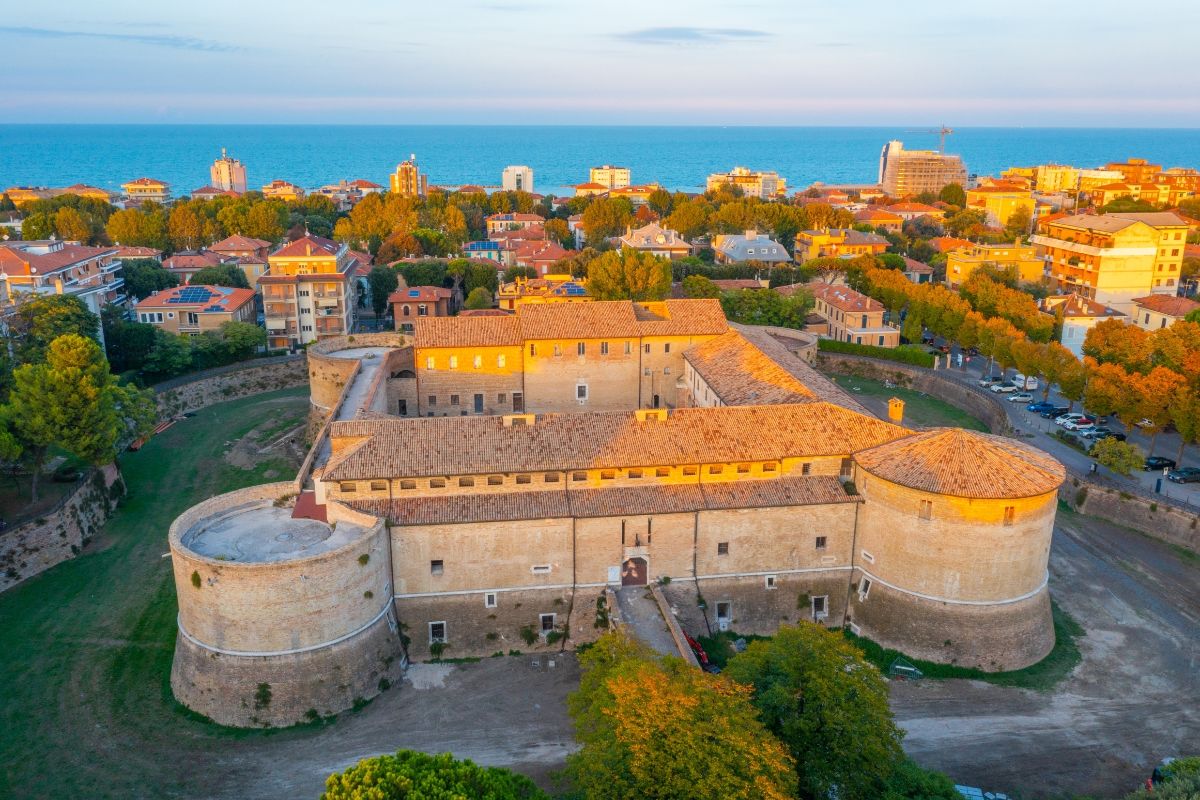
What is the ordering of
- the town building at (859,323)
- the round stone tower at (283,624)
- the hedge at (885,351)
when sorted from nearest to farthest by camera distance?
the round stone tower at (283,624) → the hedge at (885,351) → the town building at (859,323)

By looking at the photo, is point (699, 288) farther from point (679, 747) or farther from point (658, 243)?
point (679, 747)

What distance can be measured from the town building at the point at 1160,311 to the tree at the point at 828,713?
64155 millimetres

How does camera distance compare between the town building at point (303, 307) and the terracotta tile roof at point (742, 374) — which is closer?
the terracotta tile roof at point (742, 374)

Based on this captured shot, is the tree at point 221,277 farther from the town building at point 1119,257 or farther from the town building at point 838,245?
the town building at point 1119,257

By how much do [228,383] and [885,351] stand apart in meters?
55.3

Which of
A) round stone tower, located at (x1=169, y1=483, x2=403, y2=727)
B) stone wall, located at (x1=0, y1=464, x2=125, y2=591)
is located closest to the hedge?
round stone tower, located at (x1=169, y1=483, x2=403, y2=727)

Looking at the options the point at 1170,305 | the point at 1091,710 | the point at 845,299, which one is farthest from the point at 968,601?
the point at 1170,305

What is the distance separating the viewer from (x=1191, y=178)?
185m

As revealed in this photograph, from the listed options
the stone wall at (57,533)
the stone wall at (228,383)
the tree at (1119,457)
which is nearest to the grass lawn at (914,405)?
the tree at (1119,457)

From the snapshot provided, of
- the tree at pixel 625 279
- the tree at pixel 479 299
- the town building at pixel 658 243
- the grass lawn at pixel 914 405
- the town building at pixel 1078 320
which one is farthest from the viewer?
the town building at pixel 658 243

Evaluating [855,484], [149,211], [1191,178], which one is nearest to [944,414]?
[855,484]

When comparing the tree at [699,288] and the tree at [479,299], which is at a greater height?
the tree at [699,288]

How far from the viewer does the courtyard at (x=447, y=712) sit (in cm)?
2977

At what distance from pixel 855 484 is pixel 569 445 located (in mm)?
12072
